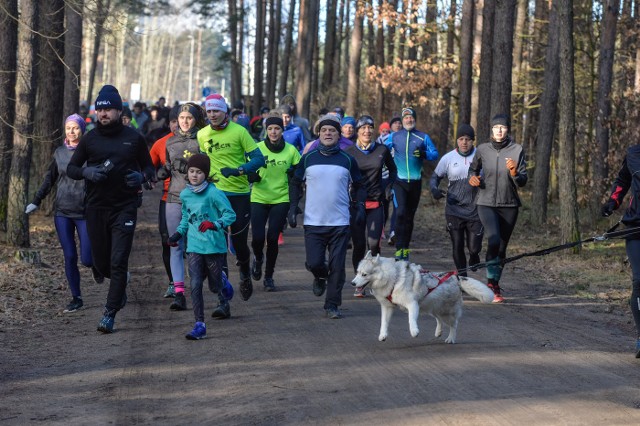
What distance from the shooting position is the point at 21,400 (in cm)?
762

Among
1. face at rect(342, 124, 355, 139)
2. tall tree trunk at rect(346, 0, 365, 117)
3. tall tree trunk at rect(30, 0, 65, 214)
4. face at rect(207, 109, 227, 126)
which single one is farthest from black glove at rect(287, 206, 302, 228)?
tall tree trunk at rect(346, 0, 365, 117)

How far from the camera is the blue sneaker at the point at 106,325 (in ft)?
33.9

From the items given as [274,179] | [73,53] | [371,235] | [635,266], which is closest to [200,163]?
[274,179]

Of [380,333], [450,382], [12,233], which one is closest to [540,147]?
[12,233]

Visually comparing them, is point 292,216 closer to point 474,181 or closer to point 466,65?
point 474,181

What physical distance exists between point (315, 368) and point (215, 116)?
154 inches

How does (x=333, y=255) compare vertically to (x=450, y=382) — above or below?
above

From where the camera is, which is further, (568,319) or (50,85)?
(50,85)

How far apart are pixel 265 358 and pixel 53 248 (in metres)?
9.24

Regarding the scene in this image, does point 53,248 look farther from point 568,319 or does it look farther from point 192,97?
point 192,97

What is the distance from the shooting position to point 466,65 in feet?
92.9

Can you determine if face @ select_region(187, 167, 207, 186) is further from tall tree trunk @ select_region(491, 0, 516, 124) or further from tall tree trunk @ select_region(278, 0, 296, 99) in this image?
tall tree trunk @ select_region(278, 0, 296, 99)

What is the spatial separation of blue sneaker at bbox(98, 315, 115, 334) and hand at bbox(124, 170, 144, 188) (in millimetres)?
1428

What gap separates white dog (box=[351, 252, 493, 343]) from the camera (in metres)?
9.57
